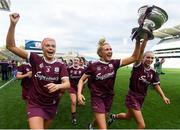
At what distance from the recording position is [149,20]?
279 inches

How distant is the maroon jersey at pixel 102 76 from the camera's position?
25.2 ft

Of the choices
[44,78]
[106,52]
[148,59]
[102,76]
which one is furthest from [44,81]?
[148,59]

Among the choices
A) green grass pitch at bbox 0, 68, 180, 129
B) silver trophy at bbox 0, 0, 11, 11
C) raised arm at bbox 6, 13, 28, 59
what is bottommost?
green grass pitch at bbox 0, 68, 180, 129

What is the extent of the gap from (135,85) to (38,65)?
2703mm

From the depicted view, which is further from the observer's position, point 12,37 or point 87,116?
point 87,116

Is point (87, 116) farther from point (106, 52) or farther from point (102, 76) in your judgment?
point (106, 52)

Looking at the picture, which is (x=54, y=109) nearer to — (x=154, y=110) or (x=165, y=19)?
(x=165, y=19)

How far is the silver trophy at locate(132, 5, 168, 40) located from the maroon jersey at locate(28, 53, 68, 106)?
163 centimetres

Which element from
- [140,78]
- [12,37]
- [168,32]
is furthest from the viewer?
[168,32]

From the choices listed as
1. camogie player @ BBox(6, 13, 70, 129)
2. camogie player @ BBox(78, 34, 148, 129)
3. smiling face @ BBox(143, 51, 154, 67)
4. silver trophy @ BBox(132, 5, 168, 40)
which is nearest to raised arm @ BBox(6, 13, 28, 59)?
camogie player @ BBox(6, 13, 70, 129)

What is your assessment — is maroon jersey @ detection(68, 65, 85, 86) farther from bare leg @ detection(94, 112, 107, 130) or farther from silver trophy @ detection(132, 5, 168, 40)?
silver trophy @ detection(132, 5, 168, 40)

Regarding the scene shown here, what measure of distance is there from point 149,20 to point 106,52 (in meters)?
1.09

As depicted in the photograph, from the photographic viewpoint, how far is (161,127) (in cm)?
1045

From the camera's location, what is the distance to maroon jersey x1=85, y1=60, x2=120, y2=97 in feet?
25.2
